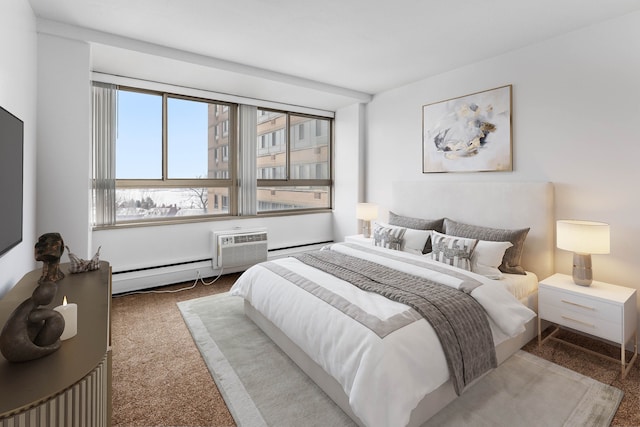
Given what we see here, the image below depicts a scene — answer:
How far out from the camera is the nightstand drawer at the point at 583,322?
2.22 metres

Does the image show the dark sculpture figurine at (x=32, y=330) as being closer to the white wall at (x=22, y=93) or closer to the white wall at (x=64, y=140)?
the white wall at (x=22, y=93)

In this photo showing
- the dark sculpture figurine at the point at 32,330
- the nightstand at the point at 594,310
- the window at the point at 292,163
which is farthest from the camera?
the window at the point at 292,163

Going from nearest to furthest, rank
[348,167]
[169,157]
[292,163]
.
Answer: [169,157], [348,167], [292,163]

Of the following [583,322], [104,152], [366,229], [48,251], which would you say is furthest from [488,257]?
→ [104,152]

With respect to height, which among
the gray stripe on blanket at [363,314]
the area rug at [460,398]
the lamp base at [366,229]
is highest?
the lamp base at [366,229]

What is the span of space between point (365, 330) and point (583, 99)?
281 centimetres

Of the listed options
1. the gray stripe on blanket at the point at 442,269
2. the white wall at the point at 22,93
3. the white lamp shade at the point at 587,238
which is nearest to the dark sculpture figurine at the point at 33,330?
the white wall at the point at 22,93

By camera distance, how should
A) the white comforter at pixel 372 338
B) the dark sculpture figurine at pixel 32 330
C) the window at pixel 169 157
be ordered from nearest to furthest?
1. the dark sculpture figurine at pixel 32 330
2. the white comforter at pixel 372 338
3. the window at pixel 169 157

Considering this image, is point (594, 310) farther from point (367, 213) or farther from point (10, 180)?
point (10, 180)

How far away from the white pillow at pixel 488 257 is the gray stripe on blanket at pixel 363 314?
1232 mm

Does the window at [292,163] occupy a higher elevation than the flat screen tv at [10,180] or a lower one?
higher

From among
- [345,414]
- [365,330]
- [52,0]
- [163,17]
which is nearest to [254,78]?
[163,17]

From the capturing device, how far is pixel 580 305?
7.81 ft

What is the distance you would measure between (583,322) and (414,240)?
1.50 metres
